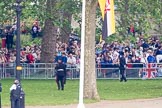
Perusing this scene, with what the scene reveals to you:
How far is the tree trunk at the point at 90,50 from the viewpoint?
32.2m

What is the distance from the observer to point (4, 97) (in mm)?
33656

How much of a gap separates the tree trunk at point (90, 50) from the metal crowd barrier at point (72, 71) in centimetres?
1178

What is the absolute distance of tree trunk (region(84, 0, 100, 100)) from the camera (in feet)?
105

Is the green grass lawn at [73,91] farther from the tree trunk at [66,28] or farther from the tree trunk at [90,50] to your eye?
the tree trunk at [66,28]

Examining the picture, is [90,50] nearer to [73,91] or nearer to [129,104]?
[129,104]

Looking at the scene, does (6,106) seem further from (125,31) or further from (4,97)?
(125,31)

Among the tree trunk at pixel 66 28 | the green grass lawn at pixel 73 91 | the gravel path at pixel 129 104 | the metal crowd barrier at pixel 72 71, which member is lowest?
the gravel path at pixel 129 104

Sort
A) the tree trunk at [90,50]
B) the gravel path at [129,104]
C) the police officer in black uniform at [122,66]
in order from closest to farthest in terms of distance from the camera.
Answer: the gravel path at [129,104] < the tree trunk at [90,50] < the police officer in black uniform at [122,66]

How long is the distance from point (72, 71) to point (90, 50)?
12.4 meters

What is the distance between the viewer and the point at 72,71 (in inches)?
1759

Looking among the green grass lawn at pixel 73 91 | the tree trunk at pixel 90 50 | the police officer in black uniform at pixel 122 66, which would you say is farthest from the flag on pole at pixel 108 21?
the police officer in black uniform at pixel 122 66

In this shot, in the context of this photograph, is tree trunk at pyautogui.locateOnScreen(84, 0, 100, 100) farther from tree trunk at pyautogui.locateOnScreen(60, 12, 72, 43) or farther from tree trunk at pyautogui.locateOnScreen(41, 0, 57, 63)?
tree trunk at pyautogui.locateOnScreen(41, 0, 57, 63)

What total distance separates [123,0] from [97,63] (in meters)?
6.74

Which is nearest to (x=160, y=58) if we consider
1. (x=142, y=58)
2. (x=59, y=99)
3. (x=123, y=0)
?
(x=142, y=58)
